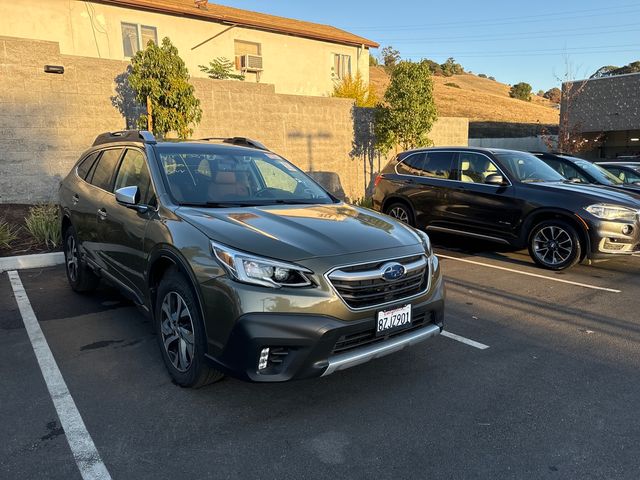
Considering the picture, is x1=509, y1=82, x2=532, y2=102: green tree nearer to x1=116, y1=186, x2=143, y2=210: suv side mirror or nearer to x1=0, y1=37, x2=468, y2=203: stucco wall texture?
x1=0, y1=37, x2=468, y2=203: stucco wall texture

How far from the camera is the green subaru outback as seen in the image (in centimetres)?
293

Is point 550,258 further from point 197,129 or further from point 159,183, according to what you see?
point 197,129

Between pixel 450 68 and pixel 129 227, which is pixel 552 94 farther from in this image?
pixel 129 227

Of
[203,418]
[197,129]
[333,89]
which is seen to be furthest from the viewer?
[333,89]

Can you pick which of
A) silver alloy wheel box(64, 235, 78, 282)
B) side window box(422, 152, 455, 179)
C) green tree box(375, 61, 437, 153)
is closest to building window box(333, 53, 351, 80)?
green tree box(375, 61, 437, 153)

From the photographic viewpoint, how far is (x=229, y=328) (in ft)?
9.63

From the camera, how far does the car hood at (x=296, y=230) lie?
10.1 ft

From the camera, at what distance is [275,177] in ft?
15.3

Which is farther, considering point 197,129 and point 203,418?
point 197,129

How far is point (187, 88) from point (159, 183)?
7.29m

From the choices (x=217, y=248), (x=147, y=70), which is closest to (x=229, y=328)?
(x=217, y=248)

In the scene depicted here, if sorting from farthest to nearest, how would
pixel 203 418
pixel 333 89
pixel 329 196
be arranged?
pixel 333 89 → pixel 329 196 → pixel 203 418

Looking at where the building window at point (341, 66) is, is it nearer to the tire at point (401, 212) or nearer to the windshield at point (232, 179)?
the tire at point (401, 212)

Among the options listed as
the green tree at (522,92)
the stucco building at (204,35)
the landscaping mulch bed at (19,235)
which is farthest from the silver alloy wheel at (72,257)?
the green tree at (522,92)
